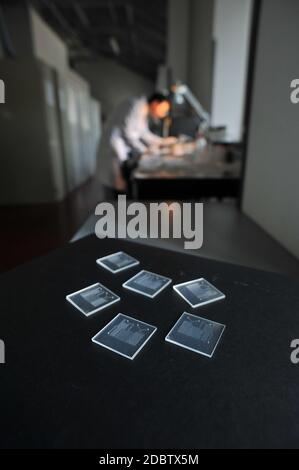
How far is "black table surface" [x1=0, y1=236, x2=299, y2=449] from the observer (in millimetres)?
356

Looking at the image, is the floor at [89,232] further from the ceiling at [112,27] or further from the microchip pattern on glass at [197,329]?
the ceiling at [112,27]

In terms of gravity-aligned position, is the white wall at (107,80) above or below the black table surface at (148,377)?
above

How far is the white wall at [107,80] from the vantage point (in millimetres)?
11375

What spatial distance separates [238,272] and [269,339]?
24 centimetres

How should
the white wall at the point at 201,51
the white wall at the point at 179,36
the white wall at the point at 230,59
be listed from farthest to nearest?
the white wall at the point at 179,36 → the white wall at the point at 201,51 → the white wall at the point at 230,59

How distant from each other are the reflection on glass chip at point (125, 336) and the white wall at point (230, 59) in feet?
9.47

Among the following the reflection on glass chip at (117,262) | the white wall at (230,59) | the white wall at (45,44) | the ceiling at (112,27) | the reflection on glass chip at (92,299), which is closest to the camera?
the reflection on glass chip at (92,299)

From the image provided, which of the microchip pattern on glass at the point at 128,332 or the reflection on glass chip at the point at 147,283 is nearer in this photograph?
the microchip pattern on glass at the point at 128,332

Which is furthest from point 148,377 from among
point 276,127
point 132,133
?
point 132,133

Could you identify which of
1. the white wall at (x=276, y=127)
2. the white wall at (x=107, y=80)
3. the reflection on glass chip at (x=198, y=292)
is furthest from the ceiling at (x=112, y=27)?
the reflection on glass chip at (x=198, y=292)

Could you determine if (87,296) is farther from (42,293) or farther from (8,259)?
(8,259)

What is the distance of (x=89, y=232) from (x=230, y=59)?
3.17 meters

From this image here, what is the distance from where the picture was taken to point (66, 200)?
429 centimetres

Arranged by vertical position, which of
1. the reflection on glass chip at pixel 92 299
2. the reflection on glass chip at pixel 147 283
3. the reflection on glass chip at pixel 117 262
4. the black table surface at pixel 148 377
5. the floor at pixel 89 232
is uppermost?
the reflection on glass chip at pixel 117 262
